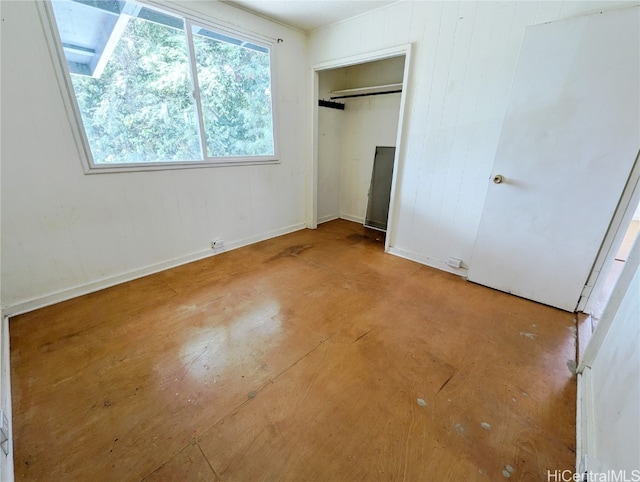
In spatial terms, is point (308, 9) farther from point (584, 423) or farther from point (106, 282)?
point (584, 423)

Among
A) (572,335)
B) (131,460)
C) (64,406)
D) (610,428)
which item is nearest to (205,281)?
(64,406)

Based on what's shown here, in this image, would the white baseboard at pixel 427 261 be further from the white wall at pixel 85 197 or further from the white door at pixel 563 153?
the white wall at pixel 85 197

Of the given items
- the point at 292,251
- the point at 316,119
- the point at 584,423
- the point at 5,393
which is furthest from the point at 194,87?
the point at 584,423

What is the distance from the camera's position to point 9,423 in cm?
125

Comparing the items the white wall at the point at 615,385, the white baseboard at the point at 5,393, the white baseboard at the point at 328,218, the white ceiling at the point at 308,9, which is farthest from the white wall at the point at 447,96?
the white baseboard at the point at 5,393

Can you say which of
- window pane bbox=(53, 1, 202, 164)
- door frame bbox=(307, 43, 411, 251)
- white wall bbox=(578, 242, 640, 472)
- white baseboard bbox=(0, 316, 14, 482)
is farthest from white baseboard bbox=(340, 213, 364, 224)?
white baseboard bbox=(0, 316, 14, 482)

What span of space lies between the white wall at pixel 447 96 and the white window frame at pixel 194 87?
0.93 meters

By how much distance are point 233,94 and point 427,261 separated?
2.71 m

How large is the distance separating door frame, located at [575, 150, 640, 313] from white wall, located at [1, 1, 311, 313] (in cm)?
312

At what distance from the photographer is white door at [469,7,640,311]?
5.69 ft

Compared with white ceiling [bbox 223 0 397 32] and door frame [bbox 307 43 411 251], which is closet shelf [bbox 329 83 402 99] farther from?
white ceiling [bbox 223 0 397 32]

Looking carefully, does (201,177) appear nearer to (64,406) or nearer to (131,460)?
(64,406)

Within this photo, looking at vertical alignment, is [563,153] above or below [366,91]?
below

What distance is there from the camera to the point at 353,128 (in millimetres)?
4215
